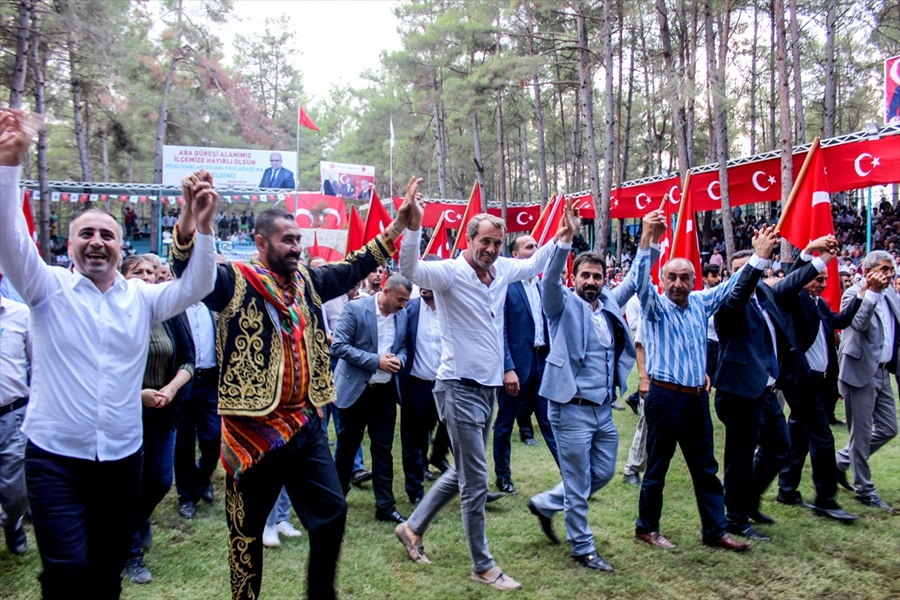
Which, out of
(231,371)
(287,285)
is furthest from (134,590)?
(287,285)

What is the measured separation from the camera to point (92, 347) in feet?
10.00

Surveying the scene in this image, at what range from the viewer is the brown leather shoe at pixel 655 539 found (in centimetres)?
511

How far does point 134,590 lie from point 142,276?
1997mm

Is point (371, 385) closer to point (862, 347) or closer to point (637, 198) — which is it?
point (862, 347)

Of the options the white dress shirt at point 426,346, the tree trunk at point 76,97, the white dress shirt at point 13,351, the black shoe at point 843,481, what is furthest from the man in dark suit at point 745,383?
the tree trunk at point 76,97

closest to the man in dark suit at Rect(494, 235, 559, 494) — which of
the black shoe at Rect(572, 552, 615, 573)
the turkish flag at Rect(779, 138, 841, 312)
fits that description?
the black shoe at Rect(572, 552, 615, 573)

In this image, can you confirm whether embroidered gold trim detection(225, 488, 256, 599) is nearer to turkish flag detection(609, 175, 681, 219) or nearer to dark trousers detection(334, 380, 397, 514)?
dark trousers detection(334, 380, 397, 514)

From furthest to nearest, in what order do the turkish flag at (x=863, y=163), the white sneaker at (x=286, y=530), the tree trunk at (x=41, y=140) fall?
the tree trunk at (x=41, y=140) < the turkish flag at (x=863, y=163) < the white sneaker at (x=286, y=530)

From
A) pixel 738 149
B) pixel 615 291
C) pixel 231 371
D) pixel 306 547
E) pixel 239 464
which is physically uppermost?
pixel 738 149

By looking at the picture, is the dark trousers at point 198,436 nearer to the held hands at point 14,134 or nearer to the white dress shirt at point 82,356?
the white dress shirt at point 82,356

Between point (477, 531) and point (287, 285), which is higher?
point (287, 285)

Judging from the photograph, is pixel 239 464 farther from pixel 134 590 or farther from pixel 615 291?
pixel 615 291

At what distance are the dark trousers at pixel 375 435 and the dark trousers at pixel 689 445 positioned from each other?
194 cm

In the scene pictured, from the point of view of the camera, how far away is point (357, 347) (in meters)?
5.93
